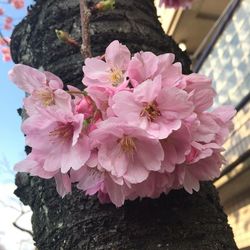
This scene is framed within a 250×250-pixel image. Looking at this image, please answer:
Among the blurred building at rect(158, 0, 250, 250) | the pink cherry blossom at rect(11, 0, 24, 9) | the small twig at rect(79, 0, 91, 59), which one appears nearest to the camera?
the small twig at rect(79, 0, 91, 59)

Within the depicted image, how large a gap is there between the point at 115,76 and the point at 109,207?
30cm

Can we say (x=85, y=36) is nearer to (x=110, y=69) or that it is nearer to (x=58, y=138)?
(x=110, y=69)

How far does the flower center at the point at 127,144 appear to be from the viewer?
82 centimetres

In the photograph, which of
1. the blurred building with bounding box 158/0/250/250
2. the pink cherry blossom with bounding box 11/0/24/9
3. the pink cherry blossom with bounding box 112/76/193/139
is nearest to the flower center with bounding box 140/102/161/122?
the pink cherry blossom with bounding box 112/76/193/139

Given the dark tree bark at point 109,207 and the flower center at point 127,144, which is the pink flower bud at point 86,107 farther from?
the dark tree bark at point 109,207

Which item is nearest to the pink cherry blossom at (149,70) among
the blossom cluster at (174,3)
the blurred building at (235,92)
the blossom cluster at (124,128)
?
the blossom cluster at (124,128)

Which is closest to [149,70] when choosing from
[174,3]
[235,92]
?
[174,3]

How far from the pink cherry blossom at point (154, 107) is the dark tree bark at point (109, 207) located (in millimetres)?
230

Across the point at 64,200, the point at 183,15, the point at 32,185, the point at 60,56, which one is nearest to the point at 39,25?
the point at 60,56

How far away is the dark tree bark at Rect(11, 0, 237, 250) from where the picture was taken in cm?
95

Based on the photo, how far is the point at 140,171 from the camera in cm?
82

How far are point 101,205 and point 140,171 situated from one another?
0.21 metres

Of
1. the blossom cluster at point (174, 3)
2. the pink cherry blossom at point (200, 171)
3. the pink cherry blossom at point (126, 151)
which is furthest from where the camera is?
the blossom cluster at point (174, 3)

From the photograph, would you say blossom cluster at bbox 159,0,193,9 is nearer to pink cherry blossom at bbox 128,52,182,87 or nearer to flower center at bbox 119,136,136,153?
pink cherry blossom at bbox 128,52,182,87
